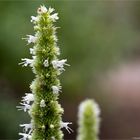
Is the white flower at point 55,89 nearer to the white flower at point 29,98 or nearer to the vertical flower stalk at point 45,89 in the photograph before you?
the vertical flower stalk at point 45,89

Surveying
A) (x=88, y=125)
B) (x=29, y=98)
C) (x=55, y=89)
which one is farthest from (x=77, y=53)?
(x=55, y=89)

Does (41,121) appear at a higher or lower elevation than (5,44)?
lower

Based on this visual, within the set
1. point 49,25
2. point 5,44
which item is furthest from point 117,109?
point 49,25

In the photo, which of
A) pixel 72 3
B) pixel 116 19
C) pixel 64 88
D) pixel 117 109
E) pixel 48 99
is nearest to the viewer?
pixel 48 99

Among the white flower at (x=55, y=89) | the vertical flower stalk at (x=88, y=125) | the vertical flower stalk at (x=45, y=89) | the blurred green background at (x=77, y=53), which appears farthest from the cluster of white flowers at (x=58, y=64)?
the blurred green background at (x=77, y=53)

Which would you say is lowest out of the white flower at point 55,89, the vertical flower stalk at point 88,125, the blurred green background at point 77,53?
the vertical flower stalk at point 88,125

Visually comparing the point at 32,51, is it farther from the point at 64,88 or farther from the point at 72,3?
the point at 64,88

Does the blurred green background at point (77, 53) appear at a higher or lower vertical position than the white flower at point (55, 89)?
higher
